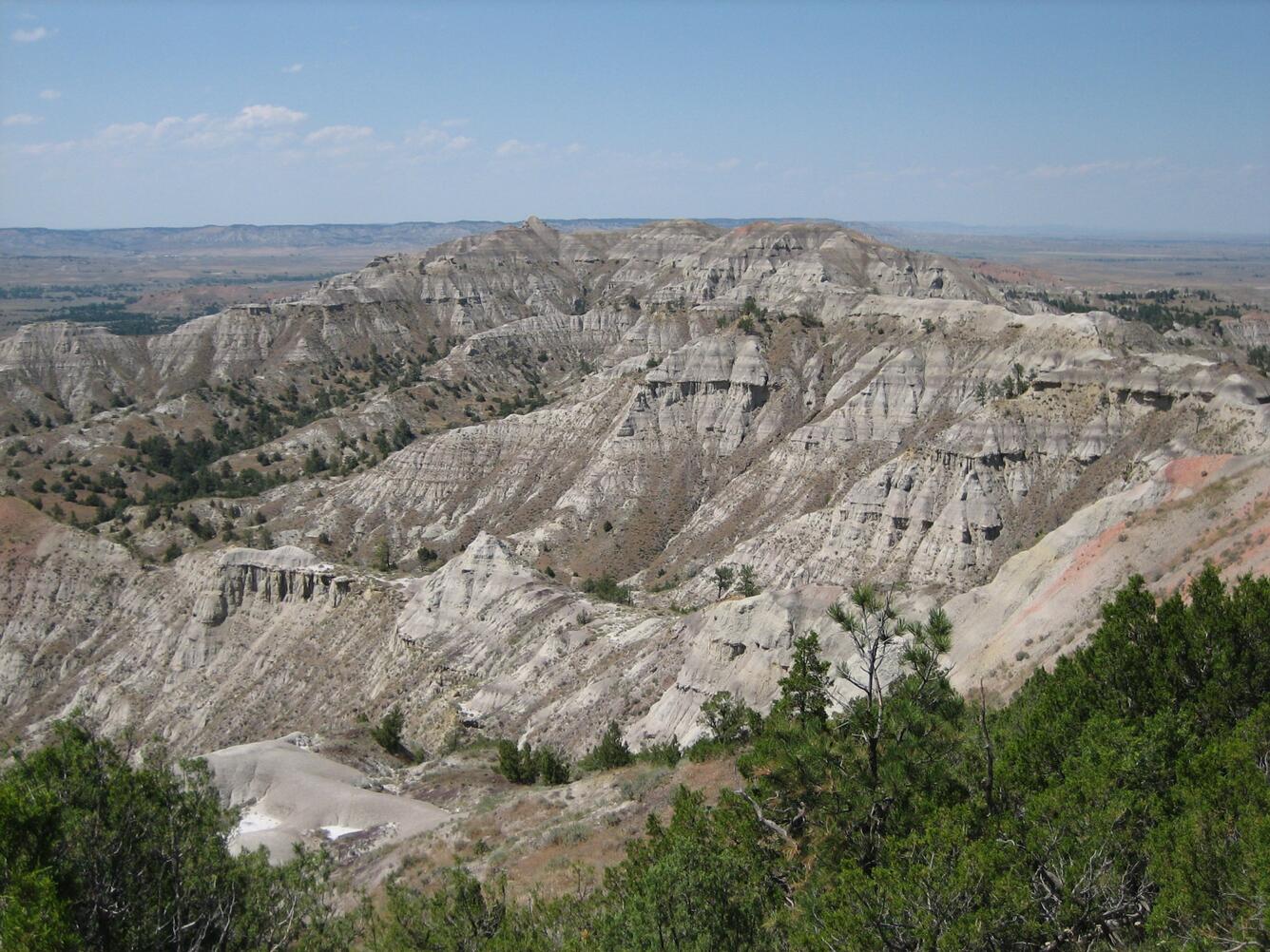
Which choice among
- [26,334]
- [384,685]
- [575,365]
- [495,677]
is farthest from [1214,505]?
[26,334]

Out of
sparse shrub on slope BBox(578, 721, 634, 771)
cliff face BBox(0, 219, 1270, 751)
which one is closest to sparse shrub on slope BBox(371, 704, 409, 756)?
cliff face BBox(0, 219, 1270, 751)

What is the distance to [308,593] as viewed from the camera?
53250 millimetres

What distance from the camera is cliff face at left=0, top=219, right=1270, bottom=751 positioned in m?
35.1

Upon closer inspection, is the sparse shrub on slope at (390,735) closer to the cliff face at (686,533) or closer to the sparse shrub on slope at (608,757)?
the cliff face at (686,533)

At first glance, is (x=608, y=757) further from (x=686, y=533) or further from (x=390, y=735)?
(x=686, y=533)

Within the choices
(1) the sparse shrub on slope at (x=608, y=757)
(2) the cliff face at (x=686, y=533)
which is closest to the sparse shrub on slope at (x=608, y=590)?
(2) the cliff face at (x=686, y=533)

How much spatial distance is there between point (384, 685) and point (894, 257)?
338ft

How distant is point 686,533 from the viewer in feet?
217

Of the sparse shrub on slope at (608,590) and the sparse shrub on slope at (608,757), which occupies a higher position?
the sparse shrub on slope at (608,757)

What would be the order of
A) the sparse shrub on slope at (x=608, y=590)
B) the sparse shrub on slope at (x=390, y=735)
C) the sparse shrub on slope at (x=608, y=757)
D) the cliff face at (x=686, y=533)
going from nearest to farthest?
the sparse shrub on slope at (x=608, y=757)
the cliff face at (x=686, y=533)
the sparse shrub on slope at (x=390, y=735)
the sparse shrub on slope at (x=608, y=590)

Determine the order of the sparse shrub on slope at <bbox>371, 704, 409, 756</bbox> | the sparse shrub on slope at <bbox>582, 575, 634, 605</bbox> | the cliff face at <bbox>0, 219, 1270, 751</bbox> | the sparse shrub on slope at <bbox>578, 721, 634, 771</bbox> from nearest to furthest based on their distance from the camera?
the sparse shrub on slope at <bbox>578, 721, 634, 771</bbox> → the cliff face at <bbox>0, 219, 1270, 751</bbox> → the sparse shrub on slope at <bbox>371, 704, 409, 756</bbox> → the sparse shrub on slope at <bbox>582, 575, 634, 605</bbox>

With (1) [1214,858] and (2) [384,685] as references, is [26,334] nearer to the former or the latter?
(2) [384,685]

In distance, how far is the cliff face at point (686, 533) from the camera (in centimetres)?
3512

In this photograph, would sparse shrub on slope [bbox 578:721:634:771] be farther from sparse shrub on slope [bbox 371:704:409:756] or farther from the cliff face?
sparse shrub on slope [bbox 371:704:409:756]
